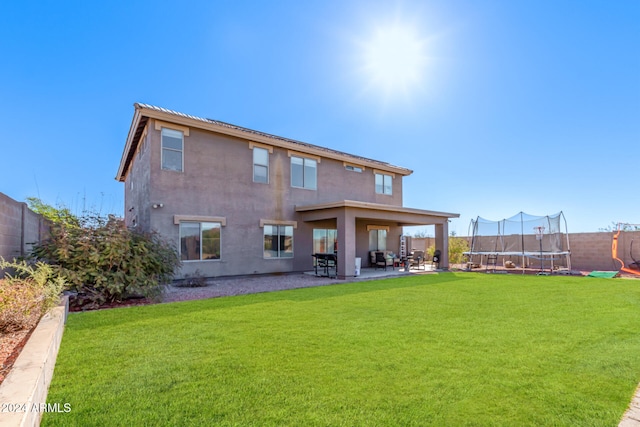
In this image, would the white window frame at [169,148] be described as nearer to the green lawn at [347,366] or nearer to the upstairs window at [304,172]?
the upstairs window at [304,172]

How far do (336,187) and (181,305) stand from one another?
1053 cm

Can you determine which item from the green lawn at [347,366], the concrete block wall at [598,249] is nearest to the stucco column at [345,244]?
the green lawn at [347,366]

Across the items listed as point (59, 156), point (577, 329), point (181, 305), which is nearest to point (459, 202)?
point (577, 329)

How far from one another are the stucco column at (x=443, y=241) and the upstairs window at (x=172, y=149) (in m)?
12.6

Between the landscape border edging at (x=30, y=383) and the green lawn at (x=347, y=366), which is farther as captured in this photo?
the green lawn at (x=347, y=366)

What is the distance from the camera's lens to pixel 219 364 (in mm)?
3732

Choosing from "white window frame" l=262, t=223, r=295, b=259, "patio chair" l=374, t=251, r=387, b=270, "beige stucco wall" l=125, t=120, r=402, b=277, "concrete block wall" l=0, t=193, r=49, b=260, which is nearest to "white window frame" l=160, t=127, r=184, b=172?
"beige stucco wall" l=125, t=120, r=402, b=277

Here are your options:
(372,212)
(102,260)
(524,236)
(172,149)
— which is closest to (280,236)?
(372,212)

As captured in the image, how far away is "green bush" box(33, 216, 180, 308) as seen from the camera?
277 inches

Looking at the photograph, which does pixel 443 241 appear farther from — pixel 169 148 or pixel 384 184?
pixel 169 148

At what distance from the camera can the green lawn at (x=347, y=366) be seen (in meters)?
2.73

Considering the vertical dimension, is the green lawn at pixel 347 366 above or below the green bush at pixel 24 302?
below

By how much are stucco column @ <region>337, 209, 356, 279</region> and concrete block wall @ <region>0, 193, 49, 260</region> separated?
8647 mm

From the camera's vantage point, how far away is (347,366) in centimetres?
368
